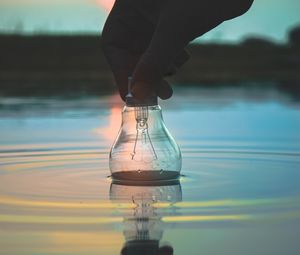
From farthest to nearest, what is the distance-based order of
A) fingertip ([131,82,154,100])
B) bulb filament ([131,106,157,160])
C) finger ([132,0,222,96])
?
bulb filament ([131,106,157,160]), fingertip ([131,82,154,100]), finger ([132,0,222,96])

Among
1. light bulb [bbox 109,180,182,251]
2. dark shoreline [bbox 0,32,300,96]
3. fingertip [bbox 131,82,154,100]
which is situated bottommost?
light bulb [bbox 109,180,182,251]

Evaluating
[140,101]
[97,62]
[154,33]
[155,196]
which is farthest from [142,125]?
[97,62]

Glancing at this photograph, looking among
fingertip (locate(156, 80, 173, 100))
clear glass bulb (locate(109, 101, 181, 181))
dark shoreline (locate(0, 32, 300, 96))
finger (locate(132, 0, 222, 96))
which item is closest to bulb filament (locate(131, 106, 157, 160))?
clear glass bulb (locate(109, 101, 181, 181))

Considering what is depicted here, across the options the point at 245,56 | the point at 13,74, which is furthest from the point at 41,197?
the point at 245,56

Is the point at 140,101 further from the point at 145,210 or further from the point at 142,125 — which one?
the point at 145,210

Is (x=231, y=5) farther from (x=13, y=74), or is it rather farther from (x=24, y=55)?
(x=24, y=55)

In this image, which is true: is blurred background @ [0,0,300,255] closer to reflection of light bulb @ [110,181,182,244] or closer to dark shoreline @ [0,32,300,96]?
reflection of light bulb @ [110,181,182,244]

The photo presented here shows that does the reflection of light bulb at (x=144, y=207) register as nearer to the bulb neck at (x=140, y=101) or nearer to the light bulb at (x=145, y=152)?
the light bulb at (x=145, y=152)

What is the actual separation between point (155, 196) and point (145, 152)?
27.0 inches

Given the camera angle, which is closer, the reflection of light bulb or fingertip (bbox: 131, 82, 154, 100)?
the reflection of light bulb

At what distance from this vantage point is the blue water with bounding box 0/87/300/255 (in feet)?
11.7

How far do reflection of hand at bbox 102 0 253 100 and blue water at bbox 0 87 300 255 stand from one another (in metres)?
0.57

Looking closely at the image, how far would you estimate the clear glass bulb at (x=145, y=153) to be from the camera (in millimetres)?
5379

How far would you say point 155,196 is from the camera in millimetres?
4770
